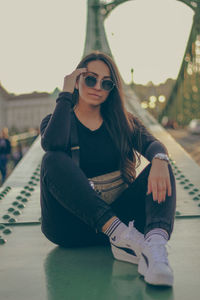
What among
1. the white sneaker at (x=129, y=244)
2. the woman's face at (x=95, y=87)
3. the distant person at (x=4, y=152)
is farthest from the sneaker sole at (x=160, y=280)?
the distant person at (x=4, y=152)

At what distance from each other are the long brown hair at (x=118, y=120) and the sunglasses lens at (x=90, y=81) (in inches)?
3.5

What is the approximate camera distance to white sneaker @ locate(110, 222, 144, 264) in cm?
187

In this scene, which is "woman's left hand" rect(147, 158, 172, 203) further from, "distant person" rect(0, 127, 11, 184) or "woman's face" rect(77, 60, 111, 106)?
"distant person" rect(0, 127, 11, 184)

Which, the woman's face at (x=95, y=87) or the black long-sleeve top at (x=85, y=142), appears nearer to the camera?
the black long-sleeve top at (x=85, y=142)

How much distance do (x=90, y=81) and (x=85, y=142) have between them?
304mm

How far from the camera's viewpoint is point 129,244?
1.89 meters

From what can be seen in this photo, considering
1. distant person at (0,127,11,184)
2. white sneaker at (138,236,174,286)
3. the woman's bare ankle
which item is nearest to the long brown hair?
the woman's bare ankle

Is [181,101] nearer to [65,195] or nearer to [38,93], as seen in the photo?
[65,195]

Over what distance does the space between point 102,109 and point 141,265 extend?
35.8 inches

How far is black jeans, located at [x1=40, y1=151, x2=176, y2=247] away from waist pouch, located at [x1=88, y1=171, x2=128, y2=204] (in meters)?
0.07

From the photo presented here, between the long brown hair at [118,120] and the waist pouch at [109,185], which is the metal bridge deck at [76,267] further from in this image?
the long brown hair at [118,120]

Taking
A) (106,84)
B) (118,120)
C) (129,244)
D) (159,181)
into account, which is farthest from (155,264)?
(106,84)

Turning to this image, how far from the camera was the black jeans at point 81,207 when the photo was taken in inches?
74.5

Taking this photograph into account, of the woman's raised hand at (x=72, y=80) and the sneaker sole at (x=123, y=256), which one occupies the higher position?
the woman's raised hand at (x=72, y=80)
